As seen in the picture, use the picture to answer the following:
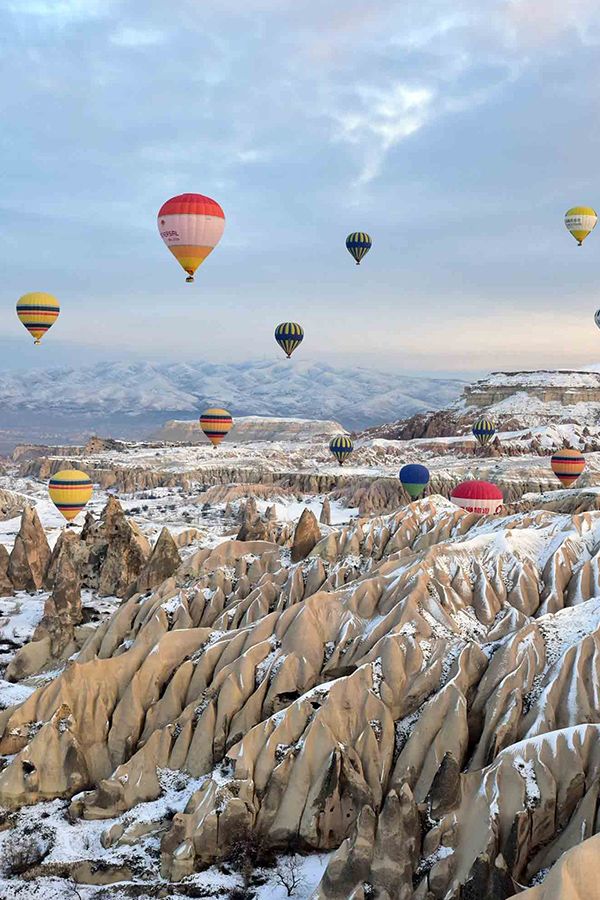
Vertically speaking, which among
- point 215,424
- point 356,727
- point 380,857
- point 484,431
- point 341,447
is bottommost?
point 380,857

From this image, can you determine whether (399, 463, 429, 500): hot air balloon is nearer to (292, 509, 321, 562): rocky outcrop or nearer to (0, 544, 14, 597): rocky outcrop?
(292, 509, 321, 562): rocky outcrop

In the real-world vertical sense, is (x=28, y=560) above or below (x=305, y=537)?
below

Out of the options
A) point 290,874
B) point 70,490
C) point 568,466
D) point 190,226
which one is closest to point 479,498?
point 568,466

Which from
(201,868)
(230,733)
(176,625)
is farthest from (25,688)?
(201,868)

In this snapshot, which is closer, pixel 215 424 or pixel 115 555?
pixel 115 555

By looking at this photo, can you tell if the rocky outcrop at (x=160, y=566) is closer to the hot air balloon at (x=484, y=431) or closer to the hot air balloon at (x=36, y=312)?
the hot air balloon at (x=36, y=312)

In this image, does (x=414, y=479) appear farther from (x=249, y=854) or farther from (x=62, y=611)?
(x=249, y=854)

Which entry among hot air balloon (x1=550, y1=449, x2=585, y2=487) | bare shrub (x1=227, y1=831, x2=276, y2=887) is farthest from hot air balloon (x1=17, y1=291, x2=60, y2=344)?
bare shrub (x1=227, y1=831, x2=276, y2=887)

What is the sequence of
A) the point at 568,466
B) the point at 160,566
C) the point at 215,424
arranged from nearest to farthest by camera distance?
1. the point at 160,566
2. the point at 568,466
3. the point at 215,424
